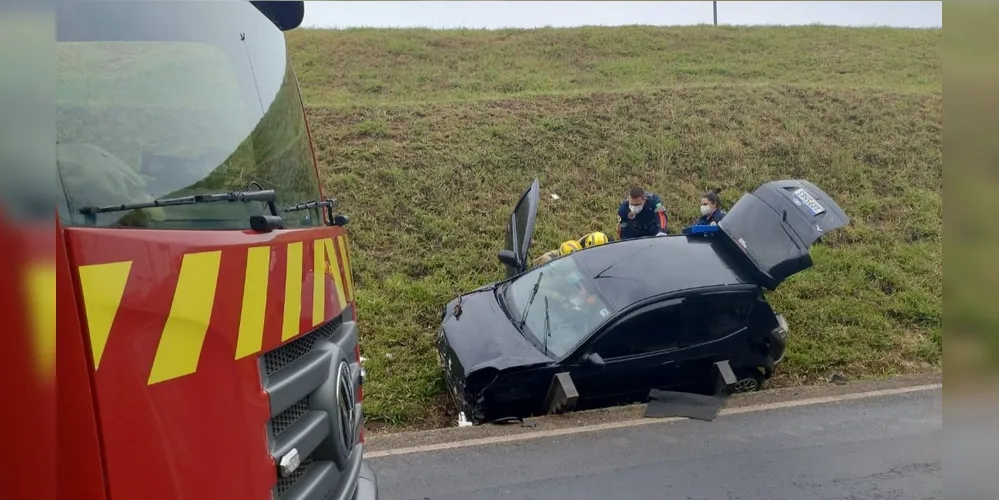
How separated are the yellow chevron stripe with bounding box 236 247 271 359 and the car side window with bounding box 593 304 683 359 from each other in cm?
373

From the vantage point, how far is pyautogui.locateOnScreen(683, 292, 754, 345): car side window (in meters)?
5.49

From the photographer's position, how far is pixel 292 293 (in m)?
2.00

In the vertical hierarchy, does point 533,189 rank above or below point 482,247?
above

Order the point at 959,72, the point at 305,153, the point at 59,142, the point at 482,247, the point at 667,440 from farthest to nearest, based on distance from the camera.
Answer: the point at 482,247
the point at 667,440
the point at 305,153
the point at 59,142
the point at 959,72

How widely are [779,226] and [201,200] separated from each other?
4981 millimetres

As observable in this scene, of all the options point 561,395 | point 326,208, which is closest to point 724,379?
point 561,395

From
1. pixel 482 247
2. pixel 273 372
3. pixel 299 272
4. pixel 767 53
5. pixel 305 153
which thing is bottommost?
pixel 482 247

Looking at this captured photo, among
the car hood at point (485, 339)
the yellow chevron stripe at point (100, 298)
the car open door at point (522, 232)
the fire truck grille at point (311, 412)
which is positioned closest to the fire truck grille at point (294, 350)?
the fire truck grille at point (311, 412)

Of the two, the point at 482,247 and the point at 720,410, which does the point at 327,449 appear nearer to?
the point at 720,410

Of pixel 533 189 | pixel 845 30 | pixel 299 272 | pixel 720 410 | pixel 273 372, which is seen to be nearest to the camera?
pixel 273 372

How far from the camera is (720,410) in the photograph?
208 inches

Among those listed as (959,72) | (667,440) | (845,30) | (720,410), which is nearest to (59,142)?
(959,72)

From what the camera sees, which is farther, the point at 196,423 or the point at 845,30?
the point at 845,30

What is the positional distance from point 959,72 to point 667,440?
4063 millimetres
